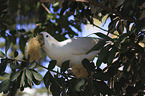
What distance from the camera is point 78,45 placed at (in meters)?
1.09

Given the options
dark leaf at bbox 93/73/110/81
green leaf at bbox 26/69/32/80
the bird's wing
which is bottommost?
dark leaf at bbox 93/73/110/81

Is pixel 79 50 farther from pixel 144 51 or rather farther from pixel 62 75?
pixel 144 51

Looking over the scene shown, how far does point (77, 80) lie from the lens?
102cm

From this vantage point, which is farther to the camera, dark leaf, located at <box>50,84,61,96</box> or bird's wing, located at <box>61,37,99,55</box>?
bird's wing, located at <box>61,37,99,55</box>

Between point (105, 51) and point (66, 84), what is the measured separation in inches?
10.1

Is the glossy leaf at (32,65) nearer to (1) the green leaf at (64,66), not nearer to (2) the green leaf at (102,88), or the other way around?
(1) the green leaf at (64,66)

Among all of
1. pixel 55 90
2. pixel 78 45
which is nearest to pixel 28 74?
pixel 55 90

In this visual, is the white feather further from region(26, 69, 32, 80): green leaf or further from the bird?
region(26, 69, 32, 80): green leaf

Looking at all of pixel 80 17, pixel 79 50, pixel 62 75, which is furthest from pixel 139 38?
pixel 80 17

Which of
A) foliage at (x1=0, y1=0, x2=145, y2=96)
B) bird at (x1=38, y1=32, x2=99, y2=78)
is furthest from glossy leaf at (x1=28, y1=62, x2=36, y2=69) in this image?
bird at (x1=38, y1=32, x2=99, y2=78)

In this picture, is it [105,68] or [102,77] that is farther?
[105,68]

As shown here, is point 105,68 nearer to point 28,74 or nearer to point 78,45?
point 78,45

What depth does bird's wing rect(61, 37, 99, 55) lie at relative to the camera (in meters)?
1.07

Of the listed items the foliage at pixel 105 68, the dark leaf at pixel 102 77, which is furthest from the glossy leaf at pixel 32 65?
the dark leaf at pixel 102 77
